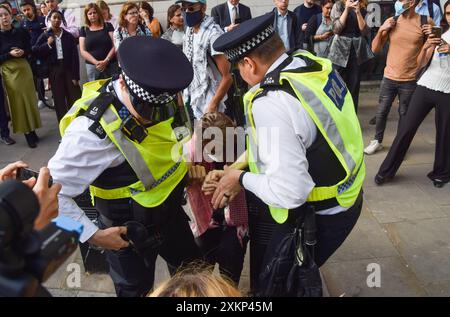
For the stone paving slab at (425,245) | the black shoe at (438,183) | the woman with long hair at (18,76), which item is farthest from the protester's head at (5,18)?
the black shoe at (438,183)

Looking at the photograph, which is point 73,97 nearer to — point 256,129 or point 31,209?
point 256,129

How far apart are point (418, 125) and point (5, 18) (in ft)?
16.3

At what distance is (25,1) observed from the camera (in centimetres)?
701

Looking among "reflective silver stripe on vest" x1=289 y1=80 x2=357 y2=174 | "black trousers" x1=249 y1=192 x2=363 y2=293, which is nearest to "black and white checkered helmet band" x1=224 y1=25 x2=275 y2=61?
"reflective silver stripe on vest" x1=289 y1=80 x2=357 y2=174

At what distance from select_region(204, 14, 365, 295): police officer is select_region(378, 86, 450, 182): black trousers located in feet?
7.30

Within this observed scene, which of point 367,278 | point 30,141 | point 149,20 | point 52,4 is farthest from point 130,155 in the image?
point 52,4

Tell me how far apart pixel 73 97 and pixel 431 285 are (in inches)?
205

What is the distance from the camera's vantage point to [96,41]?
20.2 ft

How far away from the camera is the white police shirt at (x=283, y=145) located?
1798 mm

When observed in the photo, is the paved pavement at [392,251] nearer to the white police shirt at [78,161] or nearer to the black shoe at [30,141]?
the white police shirt at [78,161]

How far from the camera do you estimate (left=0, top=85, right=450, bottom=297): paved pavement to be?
309 centimetres

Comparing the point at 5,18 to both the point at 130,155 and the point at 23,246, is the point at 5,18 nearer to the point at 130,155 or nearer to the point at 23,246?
the point at 130,155

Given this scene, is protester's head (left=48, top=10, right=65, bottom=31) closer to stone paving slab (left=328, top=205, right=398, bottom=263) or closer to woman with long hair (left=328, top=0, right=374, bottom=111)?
woman with long hair (left=328, top=0, right=374, bottom=111)
